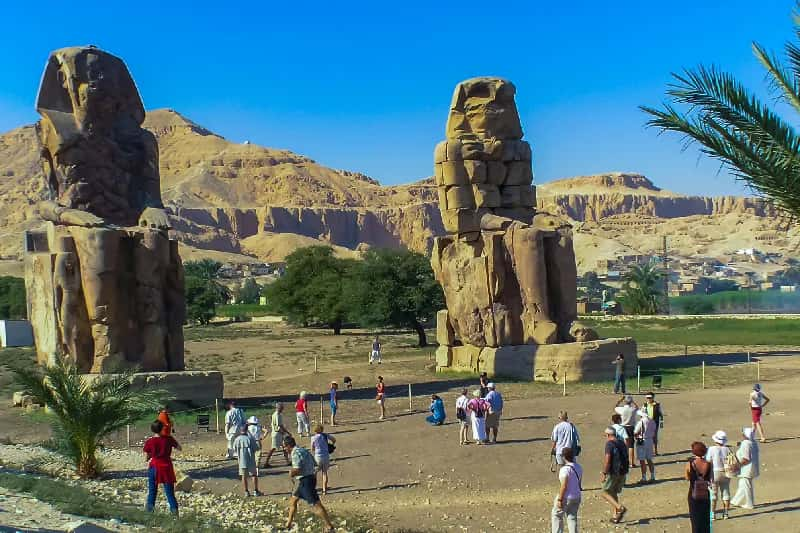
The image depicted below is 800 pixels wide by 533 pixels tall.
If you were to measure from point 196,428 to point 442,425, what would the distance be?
419 centimetres

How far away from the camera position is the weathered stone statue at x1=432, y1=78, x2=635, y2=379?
20.5 meters

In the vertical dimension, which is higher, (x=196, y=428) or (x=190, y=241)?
(x=190, y=241)

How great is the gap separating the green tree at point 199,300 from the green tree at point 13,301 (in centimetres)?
972

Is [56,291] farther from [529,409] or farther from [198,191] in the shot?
[198,191]

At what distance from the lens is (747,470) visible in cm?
904

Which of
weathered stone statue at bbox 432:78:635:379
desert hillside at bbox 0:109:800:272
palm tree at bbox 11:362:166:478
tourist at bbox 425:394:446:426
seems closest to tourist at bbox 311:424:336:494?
palm tree at bbox 11:362:166:478

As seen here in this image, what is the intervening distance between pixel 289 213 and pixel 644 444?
148069 mm

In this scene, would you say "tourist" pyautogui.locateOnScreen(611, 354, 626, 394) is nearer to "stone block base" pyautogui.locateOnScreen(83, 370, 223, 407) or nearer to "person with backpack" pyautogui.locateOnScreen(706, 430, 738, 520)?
"stone block base" pyautogui.locateOnScreen(83, 370, 223, 407)

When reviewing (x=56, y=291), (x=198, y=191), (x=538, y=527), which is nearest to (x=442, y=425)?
(x=538, y=527)

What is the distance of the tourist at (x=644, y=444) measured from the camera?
10.5 m

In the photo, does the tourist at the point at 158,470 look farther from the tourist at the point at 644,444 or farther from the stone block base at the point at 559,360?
the stone block base at the point at 559,360

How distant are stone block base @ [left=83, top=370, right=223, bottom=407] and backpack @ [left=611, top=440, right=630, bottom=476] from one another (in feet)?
30.2

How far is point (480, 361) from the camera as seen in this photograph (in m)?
21.3

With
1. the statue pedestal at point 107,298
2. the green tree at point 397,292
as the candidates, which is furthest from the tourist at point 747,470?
the green tree at point 397,292
